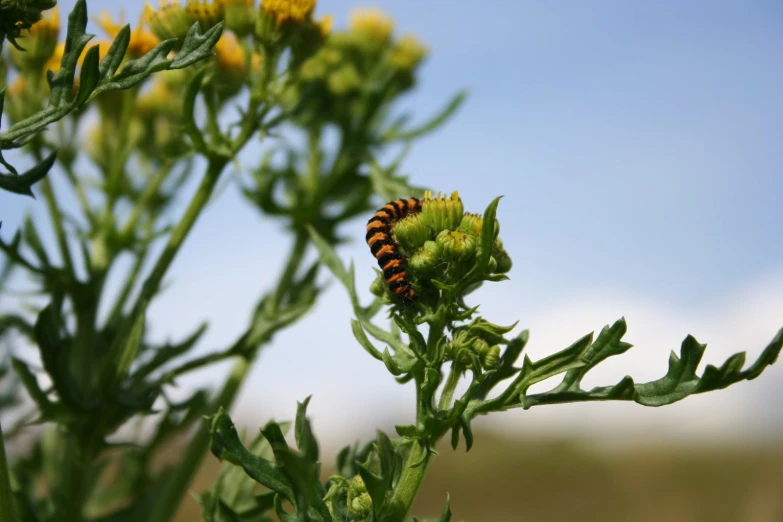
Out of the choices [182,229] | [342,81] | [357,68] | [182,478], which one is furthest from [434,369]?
[357,68]

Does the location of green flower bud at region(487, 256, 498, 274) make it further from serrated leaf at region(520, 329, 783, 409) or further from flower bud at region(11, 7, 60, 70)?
flower bud at region(11, 7, 60, 70)

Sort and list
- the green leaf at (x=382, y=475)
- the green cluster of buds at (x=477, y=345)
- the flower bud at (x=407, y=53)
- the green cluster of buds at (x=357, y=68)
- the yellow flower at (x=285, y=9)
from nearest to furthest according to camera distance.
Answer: the green leaf at (x=382, y=475)
the green cluster of buds at (x=477, y=345)
the yellow flower at (x=285, y=9)
the green cluster of buds at (x=357, y=68)
the flower bud at (x=407, y=53)

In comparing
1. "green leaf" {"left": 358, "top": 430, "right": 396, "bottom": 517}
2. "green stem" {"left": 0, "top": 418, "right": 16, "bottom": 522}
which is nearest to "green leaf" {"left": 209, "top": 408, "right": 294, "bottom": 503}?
"green leaf" {"left": 358, "top": 430, "right": 396, "bottom": 517}

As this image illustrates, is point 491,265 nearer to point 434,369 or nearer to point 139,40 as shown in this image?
point 434,369

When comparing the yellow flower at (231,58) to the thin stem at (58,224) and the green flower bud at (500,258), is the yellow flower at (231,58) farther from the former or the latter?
the green flower bud at (500,258)

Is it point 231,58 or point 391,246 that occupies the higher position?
point 231,58

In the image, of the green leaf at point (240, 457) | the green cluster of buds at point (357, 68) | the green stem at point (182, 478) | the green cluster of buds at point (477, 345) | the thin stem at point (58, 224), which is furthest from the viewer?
the green cluster of buds at point (357, 68)

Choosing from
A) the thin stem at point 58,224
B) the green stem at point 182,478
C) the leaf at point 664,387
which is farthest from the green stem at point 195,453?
the leaf at point 664,387
